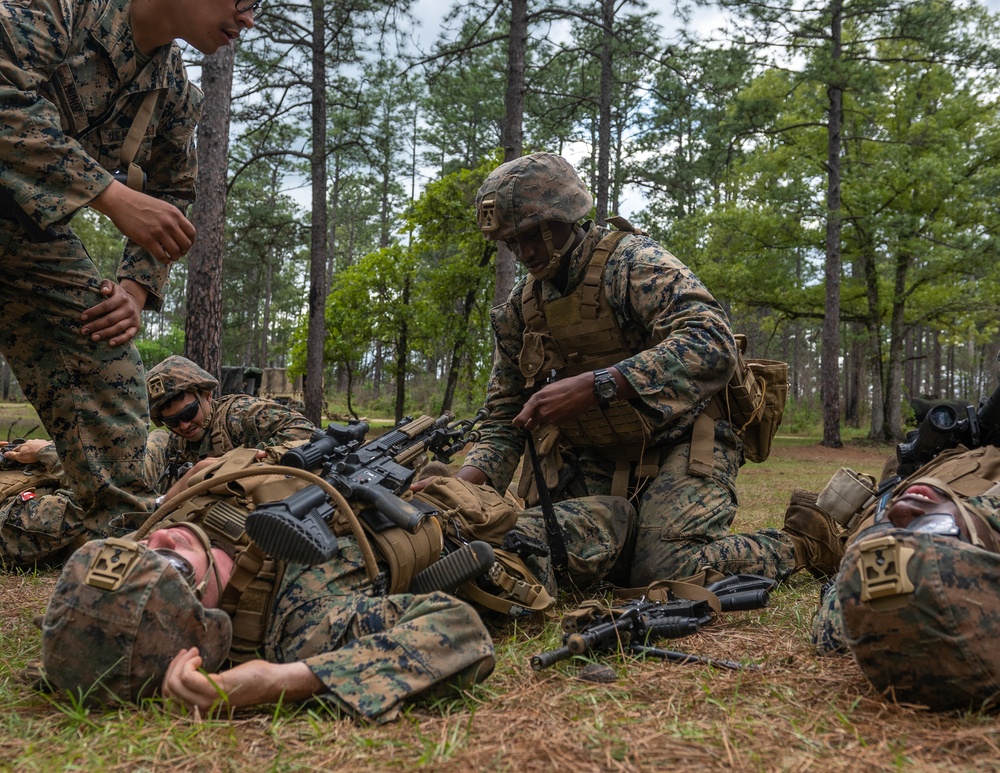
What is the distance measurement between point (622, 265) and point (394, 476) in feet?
5.71

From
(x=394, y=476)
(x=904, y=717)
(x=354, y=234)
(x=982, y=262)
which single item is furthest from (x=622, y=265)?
(x=354, y=234)

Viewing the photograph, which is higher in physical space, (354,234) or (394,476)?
(354,234)

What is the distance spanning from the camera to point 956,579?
1.94 metres

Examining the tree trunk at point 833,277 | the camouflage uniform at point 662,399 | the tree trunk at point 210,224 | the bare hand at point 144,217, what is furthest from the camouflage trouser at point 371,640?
the tree trunk at point 833,277

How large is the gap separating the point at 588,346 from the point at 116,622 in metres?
2.66

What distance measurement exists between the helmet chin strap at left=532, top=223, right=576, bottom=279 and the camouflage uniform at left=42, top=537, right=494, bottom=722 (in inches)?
86.5

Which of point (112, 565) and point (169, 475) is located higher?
point (112, 565)

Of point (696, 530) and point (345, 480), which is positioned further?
point (696, 530)

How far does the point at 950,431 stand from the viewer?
2998 mm

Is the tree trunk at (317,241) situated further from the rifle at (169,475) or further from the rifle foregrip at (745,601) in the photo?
the rifle foregrip at (745,601)

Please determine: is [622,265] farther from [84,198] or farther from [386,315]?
[386,315]

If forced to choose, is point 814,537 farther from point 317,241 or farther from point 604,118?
point 604,118

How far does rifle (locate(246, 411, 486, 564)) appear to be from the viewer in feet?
7.47

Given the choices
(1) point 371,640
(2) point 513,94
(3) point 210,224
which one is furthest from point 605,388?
(2) point 513,94
